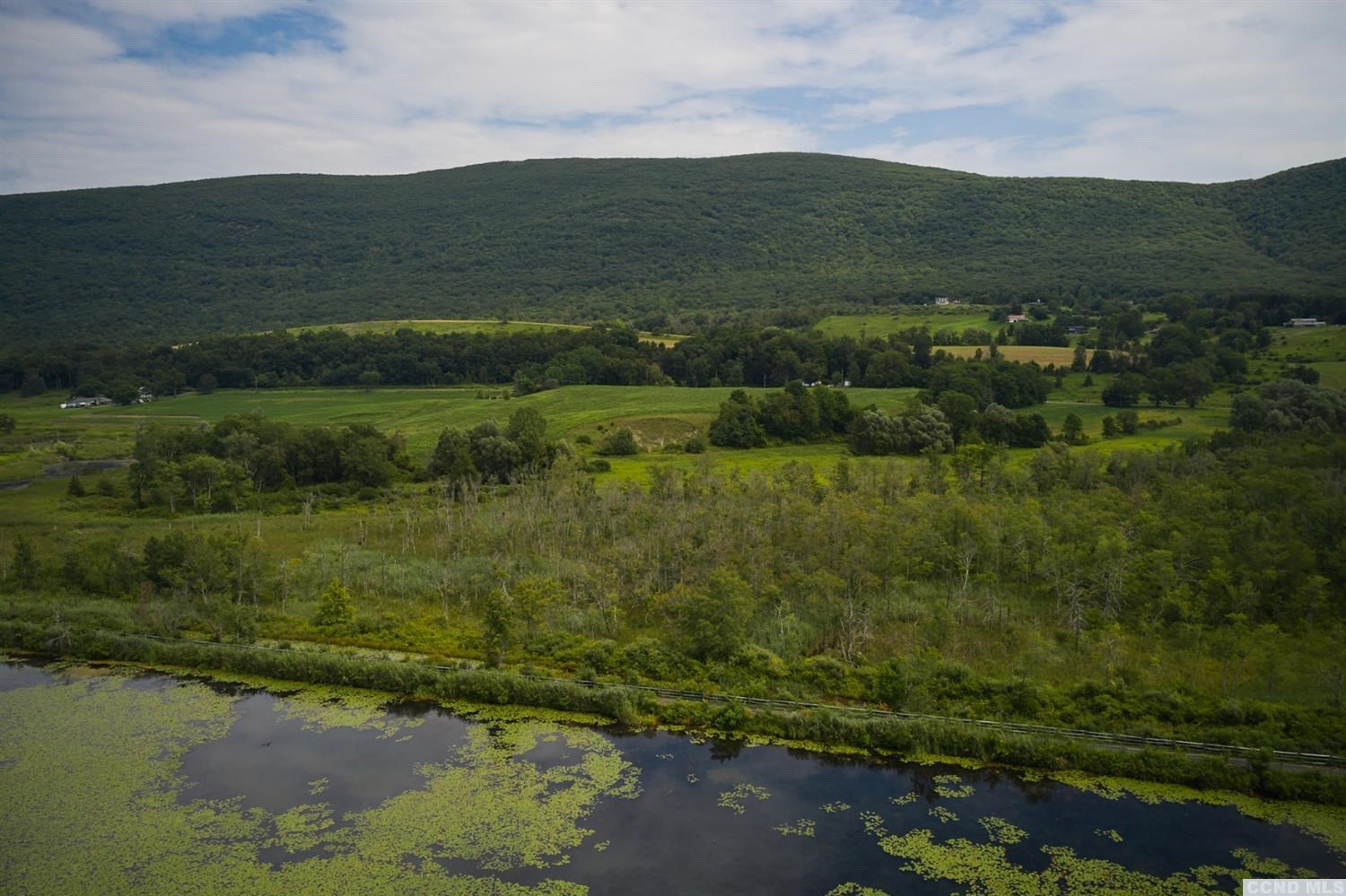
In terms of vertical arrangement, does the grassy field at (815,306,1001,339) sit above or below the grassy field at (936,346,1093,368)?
above

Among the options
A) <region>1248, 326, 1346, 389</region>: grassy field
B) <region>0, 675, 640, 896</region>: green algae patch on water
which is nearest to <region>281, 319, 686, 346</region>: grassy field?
<region>1248, 326, 1346, 389</region>: grassy field

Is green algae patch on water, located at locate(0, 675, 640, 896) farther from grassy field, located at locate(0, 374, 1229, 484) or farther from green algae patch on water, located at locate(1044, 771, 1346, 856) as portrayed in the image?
grassy field, located at locate(0, 374, 1229, 484)

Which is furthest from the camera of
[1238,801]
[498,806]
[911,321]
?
[911,321]

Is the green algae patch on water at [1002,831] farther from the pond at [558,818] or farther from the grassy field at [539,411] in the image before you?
the grassy field at [539,411]

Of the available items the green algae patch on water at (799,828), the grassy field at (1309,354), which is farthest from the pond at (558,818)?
the grassy field at (1309,354)

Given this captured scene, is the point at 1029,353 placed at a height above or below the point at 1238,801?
above

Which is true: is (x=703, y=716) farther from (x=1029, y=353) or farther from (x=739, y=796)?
(x=1029, y=353)

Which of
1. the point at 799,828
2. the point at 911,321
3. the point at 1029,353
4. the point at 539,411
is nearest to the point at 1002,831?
the point at 799,828
